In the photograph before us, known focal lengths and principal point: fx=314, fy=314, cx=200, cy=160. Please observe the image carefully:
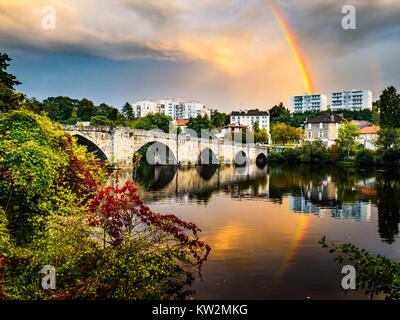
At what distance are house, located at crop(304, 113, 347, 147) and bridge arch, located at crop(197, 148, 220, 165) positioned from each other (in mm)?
33572

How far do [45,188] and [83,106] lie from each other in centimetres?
11343

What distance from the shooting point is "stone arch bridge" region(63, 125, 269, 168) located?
4633 centimetres

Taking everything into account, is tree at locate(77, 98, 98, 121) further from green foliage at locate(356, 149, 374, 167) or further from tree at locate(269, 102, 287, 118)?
green foliage at locate(356, 149, 374, 167)

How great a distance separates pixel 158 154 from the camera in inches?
2788

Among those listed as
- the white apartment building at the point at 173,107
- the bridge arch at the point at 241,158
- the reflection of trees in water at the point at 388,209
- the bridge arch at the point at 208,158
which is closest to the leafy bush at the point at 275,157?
the bridge arch at the point at 241,158

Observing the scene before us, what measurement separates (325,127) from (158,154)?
51871mm

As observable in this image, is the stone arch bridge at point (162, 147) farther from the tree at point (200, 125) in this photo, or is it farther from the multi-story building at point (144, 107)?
the multi-story building at point (144, 107)

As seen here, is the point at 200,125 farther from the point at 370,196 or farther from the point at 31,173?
the point at 31,173

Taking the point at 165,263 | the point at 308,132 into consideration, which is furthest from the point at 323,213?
the point at 308,132

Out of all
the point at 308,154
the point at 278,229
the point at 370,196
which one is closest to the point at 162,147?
the point at 308,154

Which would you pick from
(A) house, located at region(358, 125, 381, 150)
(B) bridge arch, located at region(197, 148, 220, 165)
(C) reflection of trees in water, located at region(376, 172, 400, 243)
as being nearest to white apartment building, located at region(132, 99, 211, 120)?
(A) house, located at region(358, 125, 381, 150)

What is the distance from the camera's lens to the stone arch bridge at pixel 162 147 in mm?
46334

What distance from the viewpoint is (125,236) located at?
9.40m
